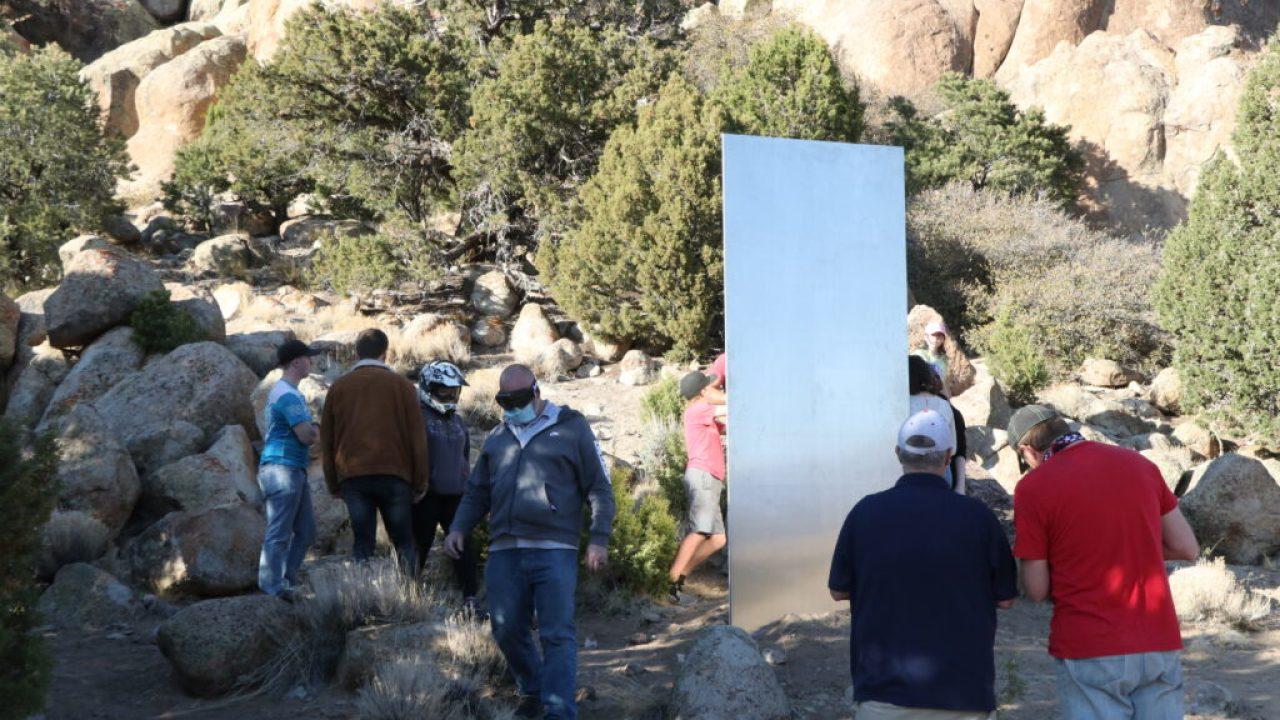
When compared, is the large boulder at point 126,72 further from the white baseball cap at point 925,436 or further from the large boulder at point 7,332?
the white baseball cap at point 925,436

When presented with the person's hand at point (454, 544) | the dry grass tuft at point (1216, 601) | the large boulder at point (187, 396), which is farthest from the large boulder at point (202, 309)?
the dry grass tuft at point (1216, 601)

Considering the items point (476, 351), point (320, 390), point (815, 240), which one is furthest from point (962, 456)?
point (476, 351)

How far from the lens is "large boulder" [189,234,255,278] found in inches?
747

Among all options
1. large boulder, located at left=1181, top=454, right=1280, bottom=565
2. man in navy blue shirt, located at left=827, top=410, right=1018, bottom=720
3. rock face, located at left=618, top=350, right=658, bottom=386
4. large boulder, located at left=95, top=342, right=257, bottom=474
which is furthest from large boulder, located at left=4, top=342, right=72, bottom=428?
large boulder, located at left=1181, top=454, right=1280, bottom=565

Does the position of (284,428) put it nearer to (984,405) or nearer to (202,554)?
(202,554)

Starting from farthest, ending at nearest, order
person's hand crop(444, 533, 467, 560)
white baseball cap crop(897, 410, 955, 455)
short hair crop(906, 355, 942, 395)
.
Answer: short hair crop(906, 355, 942, 395), person's hand crop(444, 533, 467, 560), white baseball cap crop(897, 410, 955, 455)

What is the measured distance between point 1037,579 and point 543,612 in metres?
2.11

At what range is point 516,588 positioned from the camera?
4785 mm

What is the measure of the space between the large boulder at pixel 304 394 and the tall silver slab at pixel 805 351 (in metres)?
4.82

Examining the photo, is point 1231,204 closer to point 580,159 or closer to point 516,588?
point 580,159

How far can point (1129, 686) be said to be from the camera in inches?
138

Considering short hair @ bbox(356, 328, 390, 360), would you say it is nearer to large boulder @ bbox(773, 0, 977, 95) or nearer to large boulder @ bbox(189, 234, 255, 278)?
large boulder @ bbox(189, 234, 255, 278)

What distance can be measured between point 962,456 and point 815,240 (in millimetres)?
1637

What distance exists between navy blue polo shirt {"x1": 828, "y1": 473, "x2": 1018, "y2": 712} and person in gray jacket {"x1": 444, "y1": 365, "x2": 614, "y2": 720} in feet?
5.26
